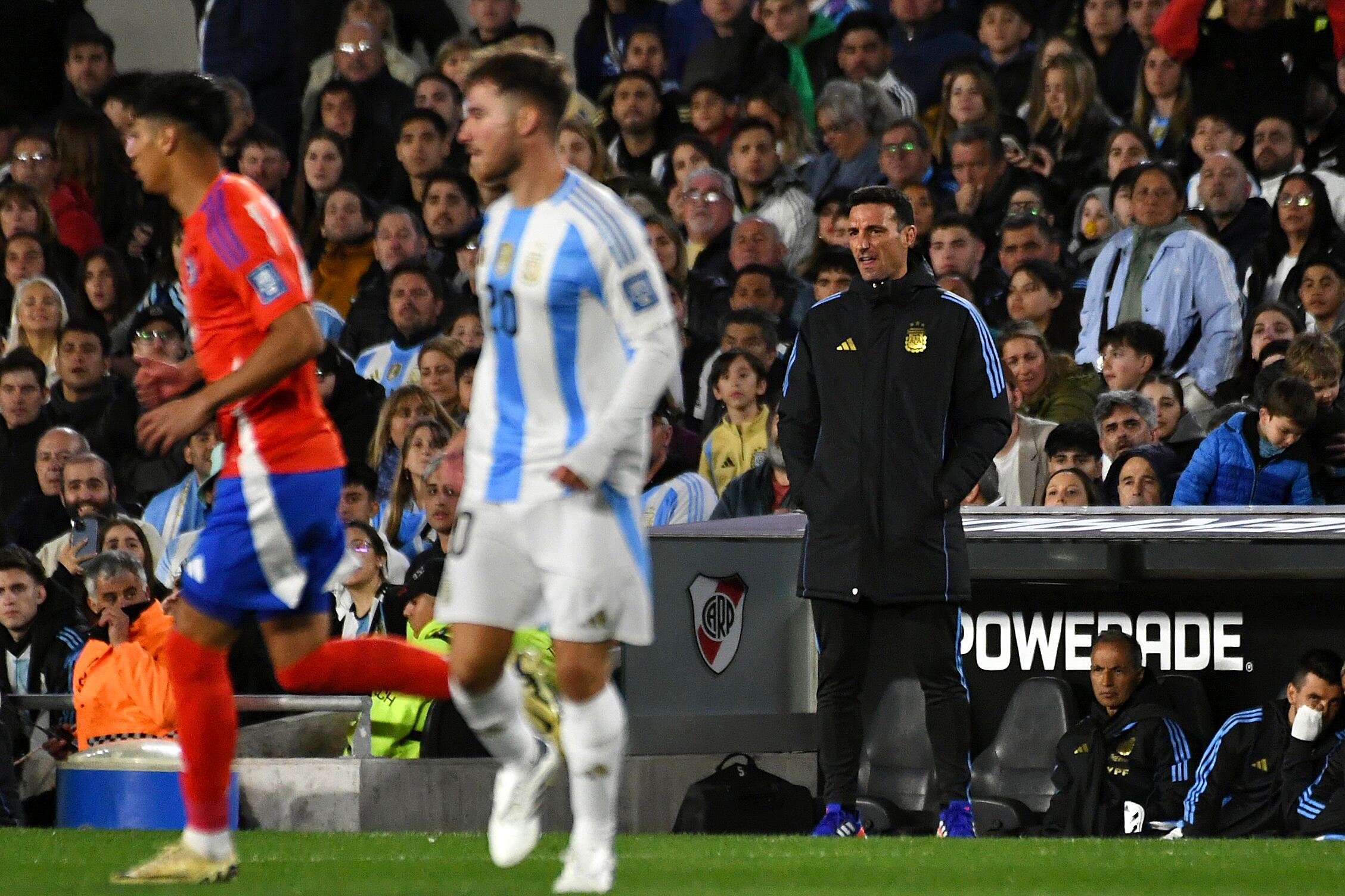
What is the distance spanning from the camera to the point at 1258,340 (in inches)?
420

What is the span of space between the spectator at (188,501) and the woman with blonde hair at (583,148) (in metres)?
2.79

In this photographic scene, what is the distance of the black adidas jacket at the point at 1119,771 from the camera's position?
330 inches

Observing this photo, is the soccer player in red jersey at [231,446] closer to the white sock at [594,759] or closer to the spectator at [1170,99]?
the white sock at [594,759]

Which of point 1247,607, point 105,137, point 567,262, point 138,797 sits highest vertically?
point 105,137

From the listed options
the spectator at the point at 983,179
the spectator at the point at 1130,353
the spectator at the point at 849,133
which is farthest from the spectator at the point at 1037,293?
the spectator at the point at 849,133

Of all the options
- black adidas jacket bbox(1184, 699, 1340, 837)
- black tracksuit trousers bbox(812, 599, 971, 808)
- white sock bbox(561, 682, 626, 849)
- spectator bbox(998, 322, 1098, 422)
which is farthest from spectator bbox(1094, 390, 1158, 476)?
white sock bbox(561, 682, 626, 849)

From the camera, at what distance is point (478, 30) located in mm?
16453

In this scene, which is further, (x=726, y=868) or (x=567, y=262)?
(x=726, y=868)

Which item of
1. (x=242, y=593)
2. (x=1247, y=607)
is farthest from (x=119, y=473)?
(x=242, y=593)

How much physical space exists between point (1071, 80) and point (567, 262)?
8683mm

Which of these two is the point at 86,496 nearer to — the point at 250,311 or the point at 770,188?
the point at 770,188

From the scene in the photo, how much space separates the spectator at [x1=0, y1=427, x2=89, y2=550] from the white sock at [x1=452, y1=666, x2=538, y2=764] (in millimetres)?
7492

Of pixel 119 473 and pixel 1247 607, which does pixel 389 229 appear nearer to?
pixel 119 473

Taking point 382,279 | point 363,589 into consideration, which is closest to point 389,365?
point 382,279
